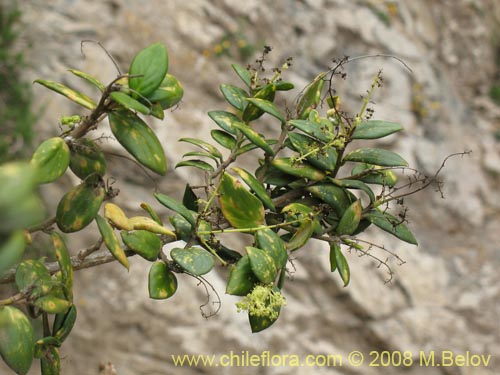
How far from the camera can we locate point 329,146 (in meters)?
0.95

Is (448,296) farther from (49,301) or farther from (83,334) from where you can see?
(49,301)

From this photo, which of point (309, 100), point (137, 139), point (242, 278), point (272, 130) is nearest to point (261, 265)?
point (242, 278)

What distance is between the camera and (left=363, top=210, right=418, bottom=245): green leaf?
97 cm

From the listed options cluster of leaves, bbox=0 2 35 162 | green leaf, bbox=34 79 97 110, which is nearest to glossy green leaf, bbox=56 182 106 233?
green leaf, bbox=34 79 97 110

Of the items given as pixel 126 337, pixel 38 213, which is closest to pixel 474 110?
pixel 126 337

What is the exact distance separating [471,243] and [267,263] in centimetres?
319

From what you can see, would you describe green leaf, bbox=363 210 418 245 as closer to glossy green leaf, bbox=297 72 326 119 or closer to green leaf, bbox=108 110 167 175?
glossy green leaf, bbox=297 72 326 119

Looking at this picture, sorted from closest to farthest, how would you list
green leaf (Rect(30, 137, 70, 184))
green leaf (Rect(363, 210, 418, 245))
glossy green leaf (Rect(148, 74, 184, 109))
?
green leaf (Rect(30, 137, 70, 184)) < glossy green leaf (Rect(148, 74, 184, 109)) < green leaf (Rect(363, 210, 418, 245))

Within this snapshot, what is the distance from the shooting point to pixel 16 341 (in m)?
0.78

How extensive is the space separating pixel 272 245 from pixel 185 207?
147mm

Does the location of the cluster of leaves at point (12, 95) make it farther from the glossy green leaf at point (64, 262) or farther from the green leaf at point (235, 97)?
the glossy green leaf at point (64, 262)

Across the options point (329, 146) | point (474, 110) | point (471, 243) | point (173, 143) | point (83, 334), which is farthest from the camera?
point (474, 110)

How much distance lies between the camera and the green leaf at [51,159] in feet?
2.51

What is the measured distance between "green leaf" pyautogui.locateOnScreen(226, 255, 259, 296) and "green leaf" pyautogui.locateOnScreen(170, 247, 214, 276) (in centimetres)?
4
